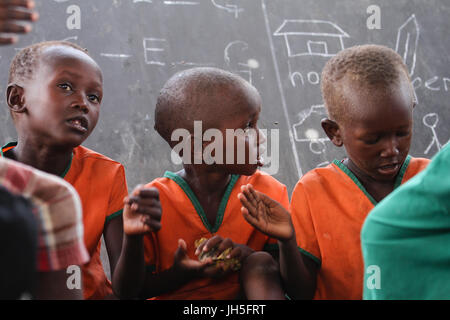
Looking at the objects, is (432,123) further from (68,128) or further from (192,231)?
(68,128)

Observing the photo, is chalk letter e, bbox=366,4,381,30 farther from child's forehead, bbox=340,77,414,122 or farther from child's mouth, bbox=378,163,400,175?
child's mouth, bbox=378,163,400,175

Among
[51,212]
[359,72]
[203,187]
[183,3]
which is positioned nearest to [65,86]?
[203,187]

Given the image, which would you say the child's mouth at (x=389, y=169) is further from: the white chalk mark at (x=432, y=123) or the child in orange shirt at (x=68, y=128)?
the white chalk mark at (x=432, y=123)

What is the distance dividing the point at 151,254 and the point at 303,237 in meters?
0.48

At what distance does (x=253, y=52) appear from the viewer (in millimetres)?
2445

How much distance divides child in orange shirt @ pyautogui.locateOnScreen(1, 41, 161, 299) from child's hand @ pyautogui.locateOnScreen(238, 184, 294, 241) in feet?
1.55

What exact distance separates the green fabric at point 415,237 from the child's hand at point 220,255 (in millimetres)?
466

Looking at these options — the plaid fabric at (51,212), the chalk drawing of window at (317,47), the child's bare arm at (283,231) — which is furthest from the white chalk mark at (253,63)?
the plaid fabric at (51,212)

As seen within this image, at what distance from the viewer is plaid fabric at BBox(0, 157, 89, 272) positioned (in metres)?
0.64

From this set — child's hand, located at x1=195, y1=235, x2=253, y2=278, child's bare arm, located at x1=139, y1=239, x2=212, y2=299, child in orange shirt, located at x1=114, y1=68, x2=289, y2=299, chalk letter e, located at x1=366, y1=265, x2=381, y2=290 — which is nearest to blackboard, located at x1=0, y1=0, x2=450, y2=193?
child in orange shirt, located at x1=114, y1=68, x2=289, y2=299

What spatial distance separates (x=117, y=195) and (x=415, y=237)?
0.98 meters
